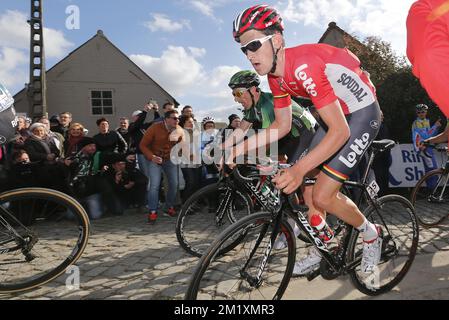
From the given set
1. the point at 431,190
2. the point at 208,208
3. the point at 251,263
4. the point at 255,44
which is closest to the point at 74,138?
the point at 208,208

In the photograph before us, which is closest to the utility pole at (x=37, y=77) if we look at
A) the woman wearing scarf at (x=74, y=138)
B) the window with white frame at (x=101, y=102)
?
the window with white frame at (x=101, y=102)

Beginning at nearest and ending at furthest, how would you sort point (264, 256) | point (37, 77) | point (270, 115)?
point (264, 256)
point (270, 115)
point (37, 77)

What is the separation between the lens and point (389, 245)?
119 inches

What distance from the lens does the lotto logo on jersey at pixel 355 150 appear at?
2.55 metres

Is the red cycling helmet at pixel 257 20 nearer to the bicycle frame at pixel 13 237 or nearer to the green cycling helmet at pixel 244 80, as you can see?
the green cycling helmet at pixel 244 80

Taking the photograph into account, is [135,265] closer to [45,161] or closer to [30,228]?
[30,228]

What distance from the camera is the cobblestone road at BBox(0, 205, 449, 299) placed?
10.3 ft

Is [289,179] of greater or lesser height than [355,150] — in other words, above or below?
below

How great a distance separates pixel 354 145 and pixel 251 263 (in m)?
1.20

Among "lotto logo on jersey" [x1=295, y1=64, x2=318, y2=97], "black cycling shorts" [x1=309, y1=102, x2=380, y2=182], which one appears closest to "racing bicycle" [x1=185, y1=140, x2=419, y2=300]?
"black cycling shorts" [x1=309, y1=102, x2=380, y2=182]

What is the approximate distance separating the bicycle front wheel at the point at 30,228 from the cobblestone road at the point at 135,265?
17 cm

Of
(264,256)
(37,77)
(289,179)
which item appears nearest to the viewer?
(289,179)

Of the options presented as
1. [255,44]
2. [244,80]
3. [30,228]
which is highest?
[244,80]
